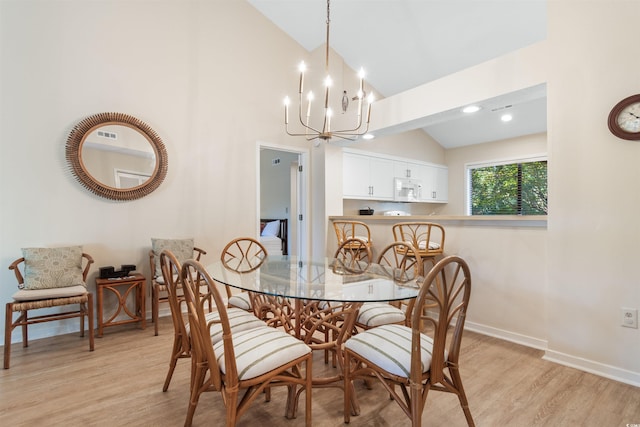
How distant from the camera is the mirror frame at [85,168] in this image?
118 inches

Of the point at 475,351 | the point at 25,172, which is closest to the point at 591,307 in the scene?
the point at 475,351

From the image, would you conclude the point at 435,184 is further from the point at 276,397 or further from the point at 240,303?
the point at 276,397

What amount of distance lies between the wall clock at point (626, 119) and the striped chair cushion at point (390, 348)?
6.24 feet

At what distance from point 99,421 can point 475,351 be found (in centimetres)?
256

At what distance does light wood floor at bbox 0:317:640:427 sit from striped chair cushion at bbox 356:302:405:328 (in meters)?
0.42

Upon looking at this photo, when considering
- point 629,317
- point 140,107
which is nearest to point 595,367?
point 629,317

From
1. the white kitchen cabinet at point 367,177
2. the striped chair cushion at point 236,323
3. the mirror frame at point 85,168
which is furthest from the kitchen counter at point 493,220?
the mirror frame at point 85,168

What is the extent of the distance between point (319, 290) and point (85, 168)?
109 inches

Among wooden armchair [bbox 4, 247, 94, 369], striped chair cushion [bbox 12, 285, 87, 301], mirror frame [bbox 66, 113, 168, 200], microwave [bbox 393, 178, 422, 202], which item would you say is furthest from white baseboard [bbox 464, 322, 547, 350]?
mirror frame [bbox 66, 113, 168, 200]

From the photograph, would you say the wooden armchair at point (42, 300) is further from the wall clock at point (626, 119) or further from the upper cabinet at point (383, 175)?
the wall clock at point (626, 119)

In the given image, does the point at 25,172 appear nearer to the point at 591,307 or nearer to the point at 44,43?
the point at 44,43

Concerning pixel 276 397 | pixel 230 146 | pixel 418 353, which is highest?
pixel 230 146

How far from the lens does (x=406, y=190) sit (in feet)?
19.1

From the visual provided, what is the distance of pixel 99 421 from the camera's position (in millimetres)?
1682
